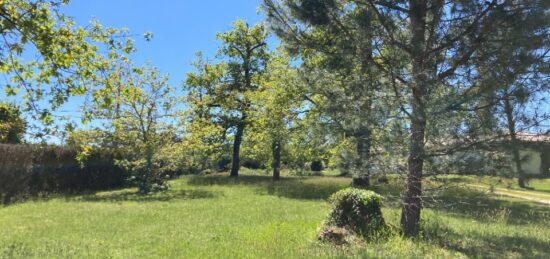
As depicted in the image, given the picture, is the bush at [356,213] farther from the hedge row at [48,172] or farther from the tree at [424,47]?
the hedge row at [48,172]

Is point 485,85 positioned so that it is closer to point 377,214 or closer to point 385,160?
point 385,160

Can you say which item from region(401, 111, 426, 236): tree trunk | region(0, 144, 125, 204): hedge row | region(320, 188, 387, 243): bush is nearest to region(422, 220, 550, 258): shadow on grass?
region(401, 111, 426, 236): tree trunk

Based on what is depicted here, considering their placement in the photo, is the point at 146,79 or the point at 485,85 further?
the point at 146,79

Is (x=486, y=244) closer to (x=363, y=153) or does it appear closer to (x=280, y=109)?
(x=363, y=153)

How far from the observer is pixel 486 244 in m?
9.23

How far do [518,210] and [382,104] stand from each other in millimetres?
10256

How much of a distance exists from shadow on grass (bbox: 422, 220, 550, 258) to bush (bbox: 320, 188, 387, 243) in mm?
995

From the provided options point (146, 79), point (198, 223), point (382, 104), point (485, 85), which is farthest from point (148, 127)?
point (485, 85)

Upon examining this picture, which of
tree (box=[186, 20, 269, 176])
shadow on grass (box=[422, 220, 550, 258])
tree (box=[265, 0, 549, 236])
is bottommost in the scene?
shadow on grass (box=[422, 220, 550, 258])

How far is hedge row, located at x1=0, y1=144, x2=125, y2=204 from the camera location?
18.3 meters

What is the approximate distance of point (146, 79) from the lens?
68.0ft

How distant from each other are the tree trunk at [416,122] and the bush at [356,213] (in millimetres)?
591

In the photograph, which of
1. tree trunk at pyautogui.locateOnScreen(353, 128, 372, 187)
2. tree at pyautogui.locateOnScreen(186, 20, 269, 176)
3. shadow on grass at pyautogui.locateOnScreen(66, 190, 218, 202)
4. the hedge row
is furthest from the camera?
tree at pyautogui.locateOnScreen(186, 20, 269, 176)

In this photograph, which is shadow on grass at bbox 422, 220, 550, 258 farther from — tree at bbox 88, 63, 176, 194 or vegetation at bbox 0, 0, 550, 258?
tree at bbox 88, 63, 176, 194
